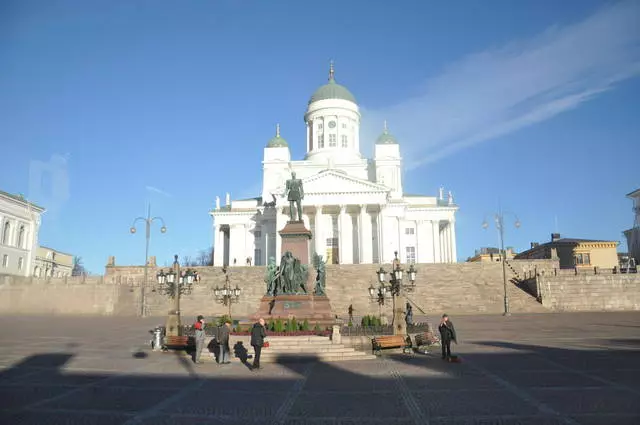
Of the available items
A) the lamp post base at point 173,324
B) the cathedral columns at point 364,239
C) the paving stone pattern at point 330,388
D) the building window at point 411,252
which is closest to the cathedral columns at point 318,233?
the cathedral columns at point 364,239

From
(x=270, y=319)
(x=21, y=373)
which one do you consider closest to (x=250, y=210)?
(x=270, y=319)

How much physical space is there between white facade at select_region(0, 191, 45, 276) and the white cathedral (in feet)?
89.2

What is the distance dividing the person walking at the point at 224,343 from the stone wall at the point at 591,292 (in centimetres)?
3472

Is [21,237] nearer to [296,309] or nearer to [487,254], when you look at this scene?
[296,309]

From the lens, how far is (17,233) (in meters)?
74.3

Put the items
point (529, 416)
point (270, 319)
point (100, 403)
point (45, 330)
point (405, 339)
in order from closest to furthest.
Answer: point (529, 416) → point (100, 403) → point (405, 339) → point (270, 319) → point (45, 330)

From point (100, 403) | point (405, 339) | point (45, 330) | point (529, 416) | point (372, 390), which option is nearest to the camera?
point (529, 416)

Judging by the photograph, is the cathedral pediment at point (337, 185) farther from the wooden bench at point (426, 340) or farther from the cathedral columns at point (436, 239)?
the wooden bench at point (426, 340)

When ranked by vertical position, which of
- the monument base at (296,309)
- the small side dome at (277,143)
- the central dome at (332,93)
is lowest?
the monument base at (296,309)

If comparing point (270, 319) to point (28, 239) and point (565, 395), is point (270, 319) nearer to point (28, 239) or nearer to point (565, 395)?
point (565, 395)

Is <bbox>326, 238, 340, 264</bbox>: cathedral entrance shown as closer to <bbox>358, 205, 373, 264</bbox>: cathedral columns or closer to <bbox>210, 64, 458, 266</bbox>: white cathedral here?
<bbox>210, 64, 458, 266</bbox>: white cathedral

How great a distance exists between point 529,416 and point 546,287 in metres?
39.3

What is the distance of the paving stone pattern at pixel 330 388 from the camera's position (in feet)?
30.0

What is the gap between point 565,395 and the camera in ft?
35.1
